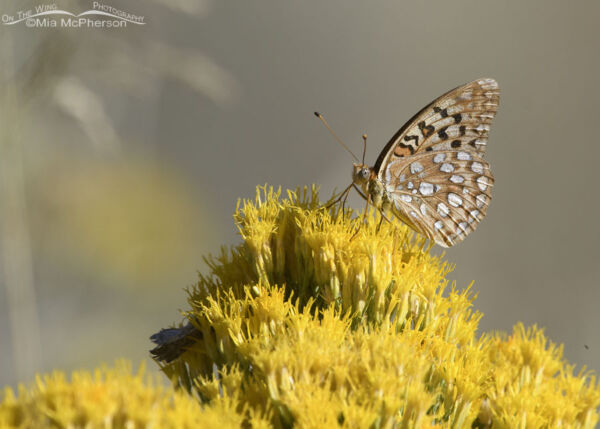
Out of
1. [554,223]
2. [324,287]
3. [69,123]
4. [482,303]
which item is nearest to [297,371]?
[324,287]

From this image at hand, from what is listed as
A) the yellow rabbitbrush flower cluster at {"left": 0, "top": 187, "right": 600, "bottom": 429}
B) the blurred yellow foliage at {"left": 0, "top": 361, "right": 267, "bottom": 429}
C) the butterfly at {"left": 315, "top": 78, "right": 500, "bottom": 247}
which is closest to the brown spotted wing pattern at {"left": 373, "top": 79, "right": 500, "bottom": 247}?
the butterfly at {"left": 315, "top": 78, "right": 500, "bottom": 247}

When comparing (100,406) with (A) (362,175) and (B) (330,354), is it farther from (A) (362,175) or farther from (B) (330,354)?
(A) (362,175)

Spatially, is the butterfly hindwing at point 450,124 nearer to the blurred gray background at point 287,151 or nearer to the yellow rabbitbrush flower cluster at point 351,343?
the yellow rabbitbrush flower cluster at point 351,343

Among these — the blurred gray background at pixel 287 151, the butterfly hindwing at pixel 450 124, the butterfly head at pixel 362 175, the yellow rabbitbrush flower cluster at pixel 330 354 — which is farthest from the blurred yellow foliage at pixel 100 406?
the blurred gray background at pixel 287 151

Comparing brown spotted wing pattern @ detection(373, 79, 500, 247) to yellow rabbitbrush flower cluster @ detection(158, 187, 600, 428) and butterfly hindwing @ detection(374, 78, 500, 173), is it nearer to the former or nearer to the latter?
butterfly hindwing @ detection(374, 78, 500, 173)

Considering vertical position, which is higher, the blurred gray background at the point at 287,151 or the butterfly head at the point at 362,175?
the blurred gray background at the point at 287,151

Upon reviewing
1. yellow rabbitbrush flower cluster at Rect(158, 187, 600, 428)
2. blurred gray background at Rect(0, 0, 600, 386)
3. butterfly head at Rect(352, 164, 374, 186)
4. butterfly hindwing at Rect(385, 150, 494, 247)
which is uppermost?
blurred gray background at Rect(0, 0, 600, 386)

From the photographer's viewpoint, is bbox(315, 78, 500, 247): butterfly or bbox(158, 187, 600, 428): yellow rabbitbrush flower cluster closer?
bbox(158, 187, 600, 428): yellow rabbitbrush flower cluster

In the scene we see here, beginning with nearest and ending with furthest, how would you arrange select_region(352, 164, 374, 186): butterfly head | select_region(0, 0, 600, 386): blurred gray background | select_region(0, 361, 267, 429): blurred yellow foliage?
select_region(0, 361, 267, 429): blurred yellow foliage → select_region(352, 164, 374, 186): butterfly head → select_region(0, 0, 600, 386): blurred gray background

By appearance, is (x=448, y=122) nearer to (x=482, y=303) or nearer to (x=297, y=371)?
(x=297, y=371)
